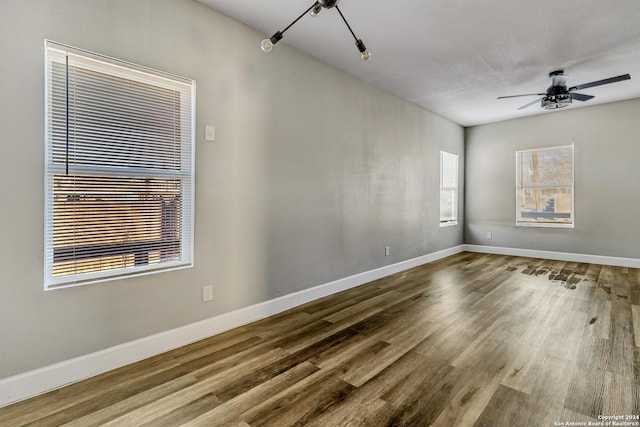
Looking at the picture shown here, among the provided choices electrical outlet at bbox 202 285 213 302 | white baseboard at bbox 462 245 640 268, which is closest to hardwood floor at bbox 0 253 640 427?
electrical outlet at bbox 202 285 213 302

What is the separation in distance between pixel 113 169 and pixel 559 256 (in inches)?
279

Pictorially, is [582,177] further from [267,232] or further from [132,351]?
[132,351]

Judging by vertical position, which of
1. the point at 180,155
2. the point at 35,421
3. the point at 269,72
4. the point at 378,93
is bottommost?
the point at 35,421

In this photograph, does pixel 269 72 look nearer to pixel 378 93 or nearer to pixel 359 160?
pixel 359 160

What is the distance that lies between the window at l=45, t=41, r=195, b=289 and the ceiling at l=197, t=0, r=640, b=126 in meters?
1.00

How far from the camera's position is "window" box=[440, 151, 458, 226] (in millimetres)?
6082

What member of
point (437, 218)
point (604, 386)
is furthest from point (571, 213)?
point (604, 386)

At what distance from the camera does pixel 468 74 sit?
154 inches

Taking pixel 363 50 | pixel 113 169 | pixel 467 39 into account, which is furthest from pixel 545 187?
pixel 113 169

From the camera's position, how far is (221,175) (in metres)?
2.62

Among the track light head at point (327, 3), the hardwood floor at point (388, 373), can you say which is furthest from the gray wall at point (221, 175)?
the track light head at point (327, 3)

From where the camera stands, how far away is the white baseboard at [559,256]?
200 inches

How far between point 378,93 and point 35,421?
4618 millimetres

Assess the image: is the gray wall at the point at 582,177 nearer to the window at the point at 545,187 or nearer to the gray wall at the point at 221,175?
the window at the point at 545,187
